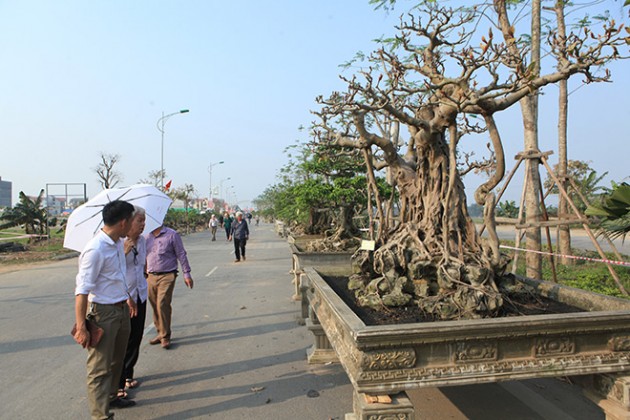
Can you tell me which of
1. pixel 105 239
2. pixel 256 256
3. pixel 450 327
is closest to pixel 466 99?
pixel 450 327

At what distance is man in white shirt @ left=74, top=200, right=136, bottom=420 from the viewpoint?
2.97 meters

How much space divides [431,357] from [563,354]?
0.85 metres

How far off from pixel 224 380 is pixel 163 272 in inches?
62.3

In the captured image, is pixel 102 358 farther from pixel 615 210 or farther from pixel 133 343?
pixel 615 210

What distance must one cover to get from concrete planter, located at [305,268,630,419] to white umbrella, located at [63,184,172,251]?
2.52 m

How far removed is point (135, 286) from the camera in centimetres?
395

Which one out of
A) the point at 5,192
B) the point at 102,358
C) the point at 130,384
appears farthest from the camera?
the point at 5,192

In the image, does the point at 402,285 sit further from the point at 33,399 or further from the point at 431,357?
the point at 33,399

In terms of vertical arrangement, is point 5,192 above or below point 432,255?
above

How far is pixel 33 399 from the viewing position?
370 cm

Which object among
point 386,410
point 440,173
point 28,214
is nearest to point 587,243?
point 440,173

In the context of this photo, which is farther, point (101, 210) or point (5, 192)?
point (5, 192)

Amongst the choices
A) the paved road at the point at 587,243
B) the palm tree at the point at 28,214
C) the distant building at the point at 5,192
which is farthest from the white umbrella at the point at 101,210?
the distant building at the point at 5,192

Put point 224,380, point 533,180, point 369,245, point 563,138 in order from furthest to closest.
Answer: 1. point 563,138
2. point 533,180
3. point 369,245
4. point 224,380
